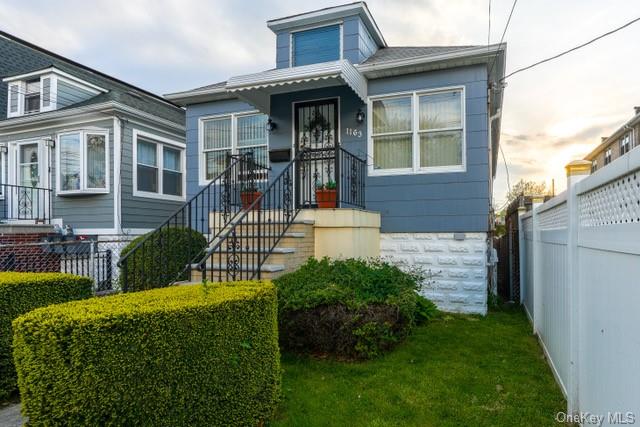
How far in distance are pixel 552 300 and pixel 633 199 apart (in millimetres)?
2425

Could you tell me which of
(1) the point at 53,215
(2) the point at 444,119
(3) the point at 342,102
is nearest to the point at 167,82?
(1) the point at 53,215

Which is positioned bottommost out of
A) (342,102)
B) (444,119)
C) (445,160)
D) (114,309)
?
(114,309)

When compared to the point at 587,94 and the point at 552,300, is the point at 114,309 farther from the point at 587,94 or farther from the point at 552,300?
the point at 587,94

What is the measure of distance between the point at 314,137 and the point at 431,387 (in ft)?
18.0

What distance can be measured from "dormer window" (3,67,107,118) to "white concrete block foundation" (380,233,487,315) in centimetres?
1051

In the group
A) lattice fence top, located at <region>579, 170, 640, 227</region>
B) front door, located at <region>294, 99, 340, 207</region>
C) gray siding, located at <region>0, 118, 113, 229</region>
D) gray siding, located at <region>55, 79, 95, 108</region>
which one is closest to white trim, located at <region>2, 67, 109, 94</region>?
gray siding, located at <region>55, 79, 95, 108</region>

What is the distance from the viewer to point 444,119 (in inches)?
270

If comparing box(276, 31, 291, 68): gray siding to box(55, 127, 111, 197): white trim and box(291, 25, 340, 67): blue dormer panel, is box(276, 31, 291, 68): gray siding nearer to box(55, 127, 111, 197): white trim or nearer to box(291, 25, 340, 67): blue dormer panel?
box(291, 25, 340, 67): blue dormer panel

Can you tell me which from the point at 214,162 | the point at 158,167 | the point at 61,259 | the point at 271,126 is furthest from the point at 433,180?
the point at 61,259

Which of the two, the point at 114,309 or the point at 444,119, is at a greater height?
the point at 444,119

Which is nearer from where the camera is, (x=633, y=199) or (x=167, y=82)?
(x=633, y=199)

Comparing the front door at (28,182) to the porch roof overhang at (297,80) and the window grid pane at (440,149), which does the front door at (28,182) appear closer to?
the porch roof overhang at (297,80)

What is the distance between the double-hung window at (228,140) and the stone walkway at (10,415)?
5914 millimetres

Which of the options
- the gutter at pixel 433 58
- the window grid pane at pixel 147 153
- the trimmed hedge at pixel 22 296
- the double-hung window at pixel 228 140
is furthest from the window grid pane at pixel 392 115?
the window grid pane at pixel 147 153
